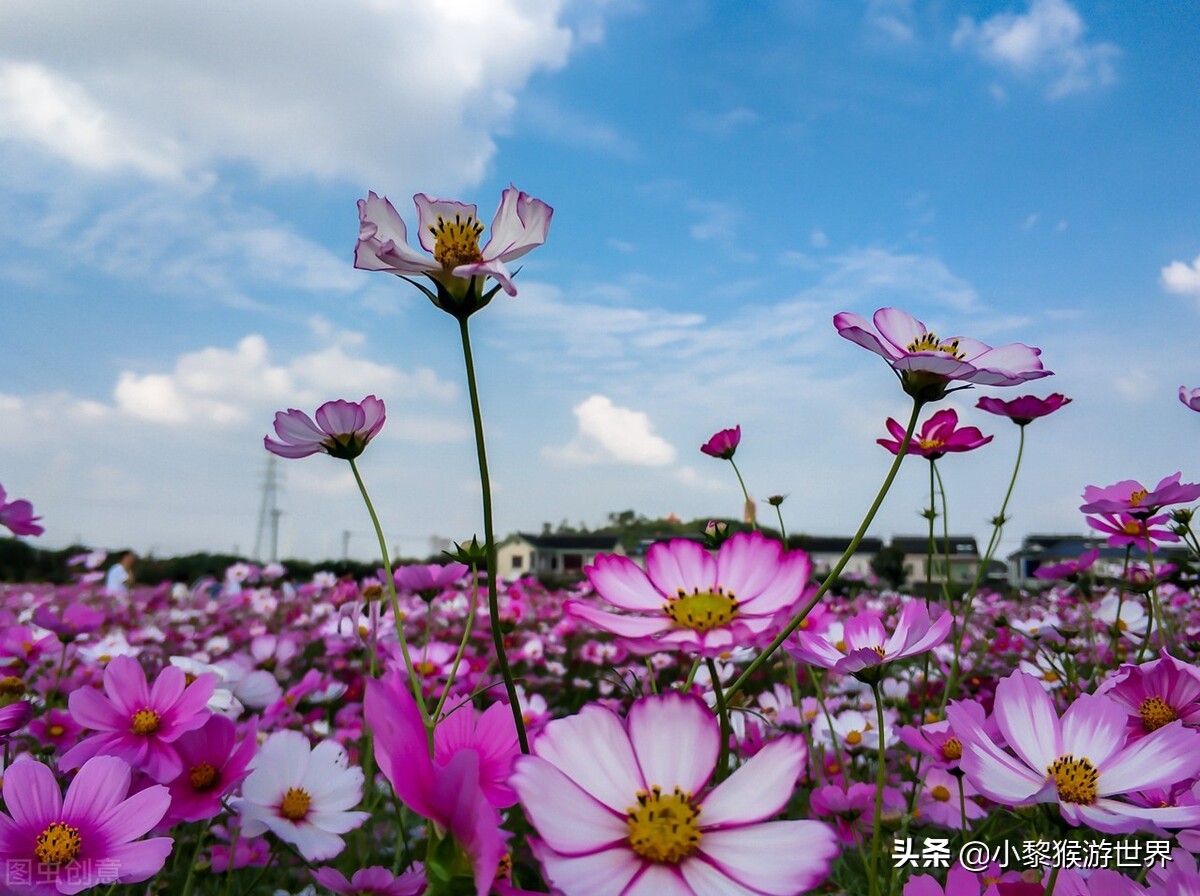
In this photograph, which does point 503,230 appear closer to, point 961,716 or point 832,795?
point 961,716

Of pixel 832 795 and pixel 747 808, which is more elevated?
pixel 747 808

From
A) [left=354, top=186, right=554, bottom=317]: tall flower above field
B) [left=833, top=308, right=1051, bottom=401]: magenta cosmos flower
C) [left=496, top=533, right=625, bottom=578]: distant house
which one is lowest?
[left=496, top=533, right=625, bottom=578]: distant house

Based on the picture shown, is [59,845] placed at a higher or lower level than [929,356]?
lower

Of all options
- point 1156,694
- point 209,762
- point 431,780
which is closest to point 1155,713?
point 1156,694

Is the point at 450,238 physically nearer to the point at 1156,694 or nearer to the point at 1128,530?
the point at 1156,694

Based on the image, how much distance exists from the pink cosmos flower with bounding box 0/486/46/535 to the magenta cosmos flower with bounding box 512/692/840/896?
1263 millimetres

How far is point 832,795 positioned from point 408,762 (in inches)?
32.7

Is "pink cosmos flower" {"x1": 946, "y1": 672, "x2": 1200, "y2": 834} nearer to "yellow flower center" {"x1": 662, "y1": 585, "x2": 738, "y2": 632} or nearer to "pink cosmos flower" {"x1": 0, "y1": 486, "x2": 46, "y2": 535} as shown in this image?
"yellow flower center" {"x1": 662, "y1": 585, "x2": 738, "y2": 632}

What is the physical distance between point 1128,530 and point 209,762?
1.37m

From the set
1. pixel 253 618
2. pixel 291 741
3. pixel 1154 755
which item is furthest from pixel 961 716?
pixel 253 618

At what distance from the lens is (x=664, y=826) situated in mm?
407

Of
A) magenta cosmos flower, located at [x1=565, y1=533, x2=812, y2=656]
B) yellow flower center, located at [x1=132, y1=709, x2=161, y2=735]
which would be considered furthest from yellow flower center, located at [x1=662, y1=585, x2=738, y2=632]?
yellow flower center, located at [x1=132, y1=709, x2=161, y2=735]

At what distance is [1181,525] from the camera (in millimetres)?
1354

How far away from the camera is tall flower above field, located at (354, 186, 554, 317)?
528mm
